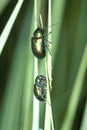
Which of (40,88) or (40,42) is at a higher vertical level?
(40,42)

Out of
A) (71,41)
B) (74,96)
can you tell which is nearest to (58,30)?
(71,41)

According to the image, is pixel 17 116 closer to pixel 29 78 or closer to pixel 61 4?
pixel 29 78

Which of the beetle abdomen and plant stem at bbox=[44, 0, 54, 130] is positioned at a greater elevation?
the beetle abdomen

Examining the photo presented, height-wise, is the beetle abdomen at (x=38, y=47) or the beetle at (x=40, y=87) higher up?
the beetle abdomen at (x=38, y=47)
